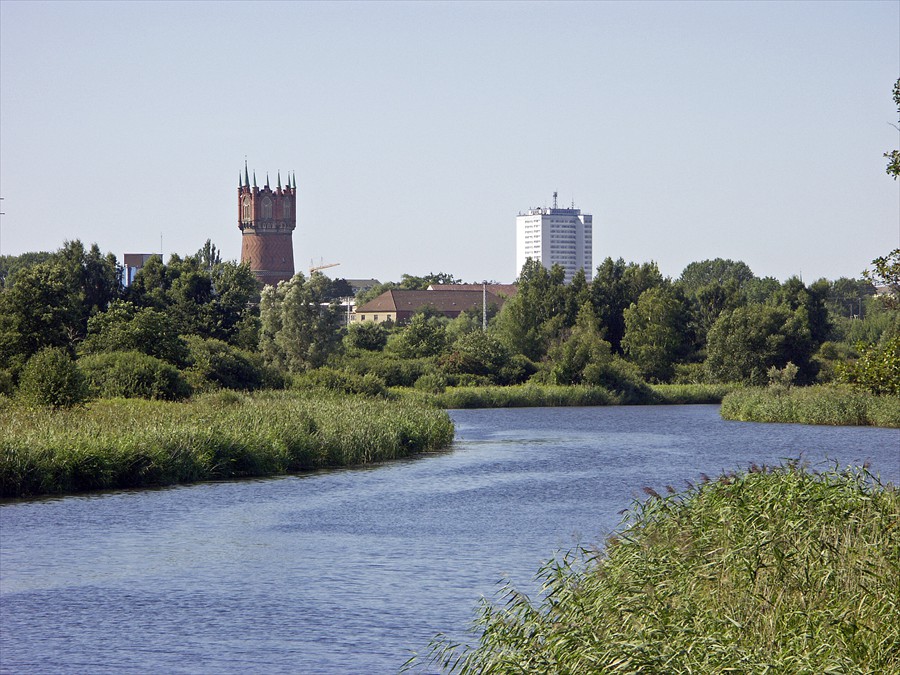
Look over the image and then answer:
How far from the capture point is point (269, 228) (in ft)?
641

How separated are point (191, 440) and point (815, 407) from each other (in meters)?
36.6

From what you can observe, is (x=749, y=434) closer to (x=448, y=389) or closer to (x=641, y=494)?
(x=641, y=494)

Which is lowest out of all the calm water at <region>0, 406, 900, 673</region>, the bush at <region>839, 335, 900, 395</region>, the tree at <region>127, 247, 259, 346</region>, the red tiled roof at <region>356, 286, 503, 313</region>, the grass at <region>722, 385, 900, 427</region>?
the calm water at <region>0, 406, 900, 673</region>

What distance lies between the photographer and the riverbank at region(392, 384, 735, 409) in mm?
80062

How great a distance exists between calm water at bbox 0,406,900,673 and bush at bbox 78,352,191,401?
14.6 meters

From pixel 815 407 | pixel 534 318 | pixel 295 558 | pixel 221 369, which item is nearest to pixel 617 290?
pixel 534 318

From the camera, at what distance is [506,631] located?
11.9m

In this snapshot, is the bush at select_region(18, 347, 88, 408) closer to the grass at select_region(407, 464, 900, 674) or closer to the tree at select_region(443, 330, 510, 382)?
the grass at select_region(407, 464, 900, 674)

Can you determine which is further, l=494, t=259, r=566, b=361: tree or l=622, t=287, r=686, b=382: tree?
l=494, t=259, r=566, b=361: tree

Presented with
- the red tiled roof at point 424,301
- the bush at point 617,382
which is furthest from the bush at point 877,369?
the red tiled roof at point 424,301

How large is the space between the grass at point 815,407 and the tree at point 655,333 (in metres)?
22.9

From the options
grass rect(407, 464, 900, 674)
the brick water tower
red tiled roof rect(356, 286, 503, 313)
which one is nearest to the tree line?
grass rect(407, 464, 900, 674)

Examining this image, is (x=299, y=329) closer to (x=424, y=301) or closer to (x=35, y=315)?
(x=35, y=315)

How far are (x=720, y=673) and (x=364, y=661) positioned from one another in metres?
6.99
